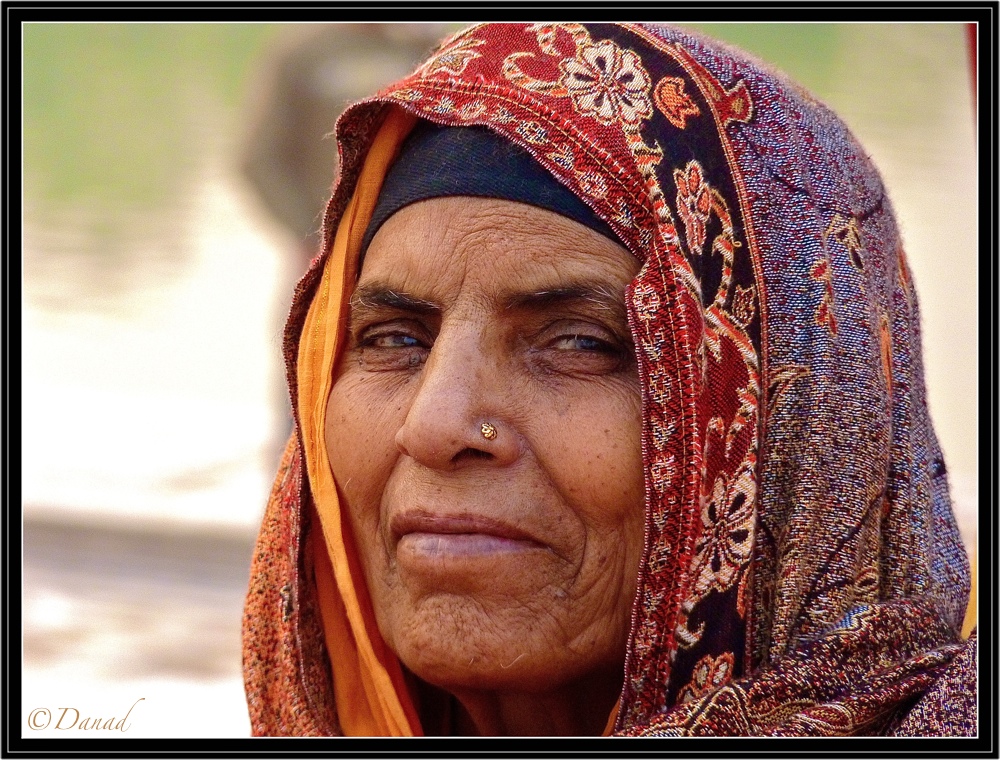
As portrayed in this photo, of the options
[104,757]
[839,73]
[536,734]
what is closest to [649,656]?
[536,734]

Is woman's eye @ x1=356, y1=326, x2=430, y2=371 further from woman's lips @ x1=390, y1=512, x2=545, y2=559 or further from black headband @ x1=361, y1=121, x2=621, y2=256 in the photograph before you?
woman's lips @ x1=390, y1=512, x2=545, y2=559

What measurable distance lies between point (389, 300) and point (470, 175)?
28 cm

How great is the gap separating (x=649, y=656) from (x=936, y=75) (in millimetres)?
8236

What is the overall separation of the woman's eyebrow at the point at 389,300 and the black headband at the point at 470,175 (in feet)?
0.44

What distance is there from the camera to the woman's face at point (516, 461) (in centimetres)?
217

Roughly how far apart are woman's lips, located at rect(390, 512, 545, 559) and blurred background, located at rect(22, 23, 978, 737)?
84 centimetres

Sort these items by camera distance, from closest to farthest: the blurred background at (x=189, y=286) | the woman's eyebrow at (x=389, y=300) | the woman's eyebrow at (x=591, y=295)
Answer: the woman's eyebrow at (x=591, y=295) → the woman's eyebrow at (x=389, y=300) → the blurred background at (x=189, y=286)

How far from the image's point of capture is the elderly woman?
2127 millimetres

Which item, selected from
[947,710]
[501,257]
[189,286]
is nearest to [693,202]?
[501,257]

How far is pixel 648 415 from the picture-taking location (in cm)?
214

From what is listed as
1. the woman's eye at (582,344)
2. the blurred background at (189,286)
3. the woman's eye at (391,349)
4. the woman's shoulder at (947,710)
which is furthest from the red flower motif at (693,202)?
the blurred background at (189,286)

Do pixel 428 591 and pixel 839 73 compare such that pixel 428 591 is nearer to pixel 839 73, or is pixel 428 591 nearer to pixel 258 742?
pixel 258 742
